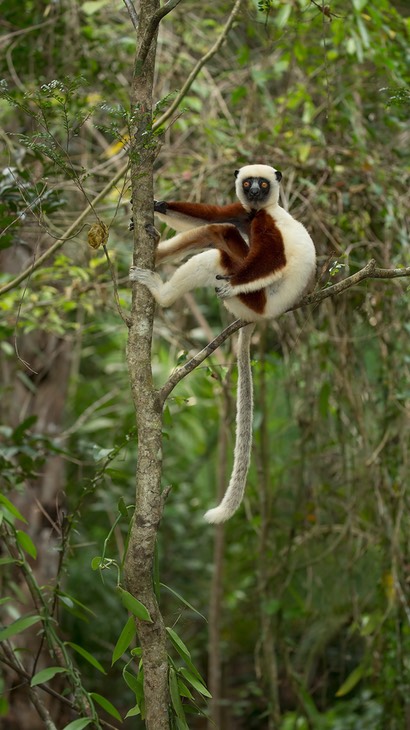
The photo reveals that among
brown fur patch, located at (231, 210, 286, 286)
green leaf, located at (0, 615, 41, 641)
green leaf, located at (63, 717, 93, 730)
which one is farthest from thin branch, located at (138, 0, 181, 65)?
green leaf, located at (63, 717, 93, 730)

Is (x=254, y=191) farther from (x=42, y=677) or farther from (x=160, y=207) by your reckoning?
(x=42, y=677)

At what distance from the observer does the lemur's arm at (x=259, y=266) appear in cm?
309

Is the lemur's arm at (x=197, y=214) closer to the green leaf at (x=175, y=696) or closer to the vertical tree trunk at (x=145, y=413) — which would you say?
the vertical tree trunk at (x=145, y=413)

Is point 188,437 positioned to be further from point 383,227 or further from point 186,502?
point 383,227

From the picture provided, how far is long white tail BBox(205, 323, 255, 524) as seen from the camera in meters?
2.73

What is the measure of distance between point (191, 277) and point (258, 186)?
62cm

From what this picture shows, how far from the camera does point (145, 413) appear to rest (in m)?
2.18

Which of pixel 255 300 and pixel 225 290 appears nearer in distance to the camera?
pixel 225 290

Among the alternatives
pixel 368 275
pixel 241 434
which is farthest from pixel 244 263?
pixel 368 275

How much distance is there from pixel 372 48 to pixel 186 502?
15.1ft

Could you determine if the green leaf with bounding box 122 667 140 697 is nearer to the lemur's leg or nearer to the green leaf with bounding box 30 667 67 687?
the green leaf with bounding box 30 667 67 687

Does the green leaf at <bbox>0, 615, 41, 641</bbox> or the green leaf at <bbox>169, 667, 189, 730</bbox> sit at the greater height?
the green leaf at <bbox>0, 615, 41, 641</bbox>

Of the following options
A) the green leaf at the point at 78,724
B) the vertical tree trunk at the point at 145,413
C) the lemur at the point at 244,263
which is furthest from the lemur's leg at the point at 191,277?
the green leaf at the point at 78,724

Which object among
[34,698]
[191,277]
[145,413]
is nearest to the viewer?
[145,413]
